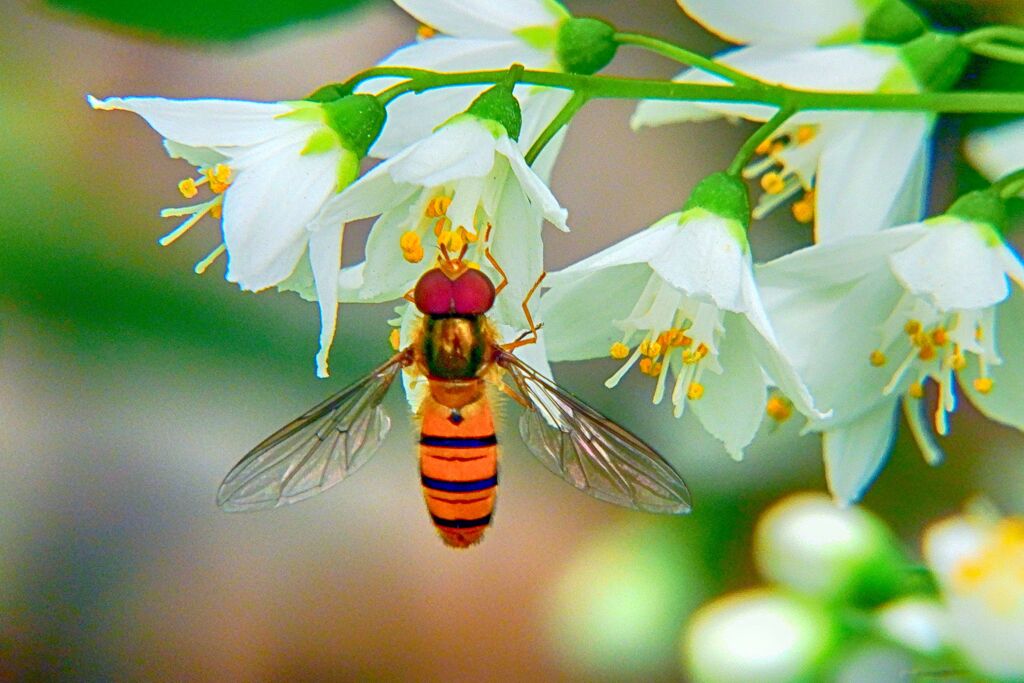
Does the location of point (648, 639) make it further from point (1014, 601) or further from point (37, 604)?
point (37, 604)

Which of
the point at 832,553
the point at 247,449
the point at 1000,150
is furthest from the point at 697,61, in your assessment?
the point at 247,449

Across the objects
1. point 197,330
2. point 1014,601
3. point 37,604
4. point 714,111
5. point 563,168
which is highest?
point 563,168

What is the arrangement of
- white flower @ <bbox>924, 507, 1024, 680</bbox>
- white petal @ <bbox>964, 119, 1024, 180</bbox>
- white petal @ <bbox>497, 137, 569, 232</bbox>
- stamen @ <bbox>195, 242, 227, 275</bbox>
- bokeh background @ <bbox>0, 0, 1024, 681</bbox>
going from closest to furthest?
white petal @ <bbox>497, 137, 569, 232</bbox>
stamen @ <bbox>195, 242, 227, 275</bbox>
white petal @ <bbox>964, 119, 1024, 180</bbox>
white flower @ <bbox>924, 507, 1024, 680</bbox>
bokeh background @ <bbox>0, 0, 1024, 681</bbox>

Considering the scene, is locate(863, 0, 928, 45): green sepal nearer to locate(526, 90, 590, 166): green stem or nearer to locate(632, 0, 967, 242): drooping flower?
locate(632, 0, 967, 242): drooping flower

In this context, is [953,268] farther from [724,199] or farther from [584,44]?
[584,44]

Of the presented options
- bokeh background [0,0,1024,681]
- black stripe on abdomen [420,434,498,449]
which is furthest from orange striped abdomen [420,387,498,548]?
bokeh background [0,0,1024,681]

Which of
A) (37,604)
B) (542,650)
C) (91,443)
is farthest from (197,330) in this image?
(542,650)

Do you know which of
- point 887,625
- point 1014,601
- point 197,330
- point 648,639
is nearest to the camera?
point 1014,601
